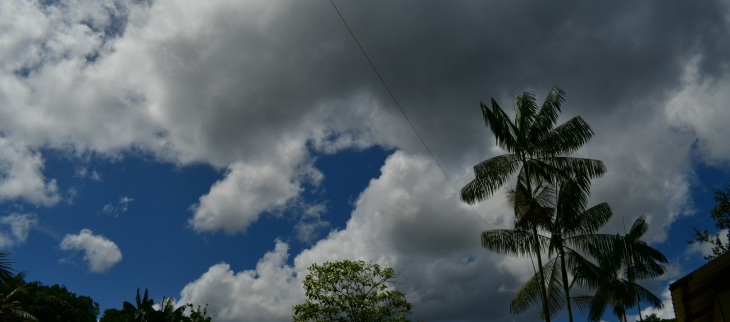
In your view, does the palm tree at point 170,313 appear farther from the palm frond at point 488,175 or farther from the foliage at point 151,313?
the palm frond at point 488,175

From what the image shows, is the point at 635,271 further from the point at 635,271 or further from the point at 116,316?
the point at 116,316

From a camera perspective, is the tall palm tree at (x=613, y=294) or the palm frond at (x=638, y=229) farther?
the palm frond at (x=638, y=229)

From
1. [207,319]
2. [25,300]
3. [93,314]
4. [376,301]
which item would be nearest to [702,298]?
[376,301]

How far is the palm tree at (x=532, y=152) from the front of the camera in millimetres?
17891

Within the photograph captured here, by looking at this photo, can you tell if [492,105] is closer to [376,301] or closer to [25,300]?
[376,301]

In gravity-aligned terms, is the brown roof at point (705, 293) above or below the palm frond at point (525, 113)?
below

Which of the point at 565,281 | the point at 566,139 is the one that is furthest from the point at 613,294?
the point at 566,139

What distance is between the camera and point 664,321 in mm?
51219

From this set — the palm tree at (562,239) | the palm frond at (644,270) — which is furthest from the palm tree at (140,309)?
the palm frond at (644,270)

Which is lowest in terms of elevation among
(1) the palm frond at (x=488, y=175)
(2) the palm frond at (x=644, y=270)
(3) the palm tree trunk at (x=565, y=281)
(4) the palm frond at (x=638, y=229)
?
(3) the palm tree trunk at (x=565, y=281)

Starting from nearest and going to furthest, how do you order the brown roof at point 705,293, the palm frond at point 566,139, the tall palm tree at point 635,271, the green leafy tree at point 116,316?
the brown roof at point 705,293
the palm frond at point 566,139
the tall palm tree at point 635,271
the green leafy tree at point 116,316

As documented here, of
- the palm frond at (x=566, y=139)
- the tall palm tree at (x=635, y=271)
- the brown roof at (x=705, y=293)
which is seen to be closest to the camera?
the brown roof at (x=705, y=293)

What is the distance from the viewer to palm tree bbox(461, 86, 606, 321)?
1789 cm

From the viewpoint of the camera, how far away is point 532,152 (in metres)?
18.2
